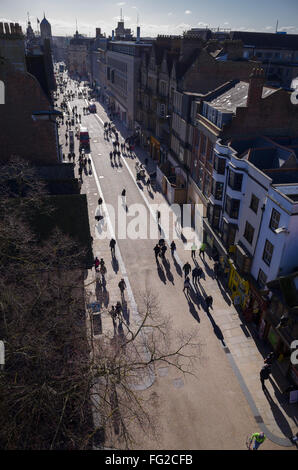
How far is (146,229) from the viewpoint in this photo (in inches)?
1457

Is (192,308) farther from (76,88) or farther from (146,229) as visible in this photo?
(76,88)

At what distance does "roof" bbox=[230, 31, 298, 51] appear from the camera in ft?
243

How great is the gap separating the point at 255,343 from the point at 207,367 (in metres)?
4.21

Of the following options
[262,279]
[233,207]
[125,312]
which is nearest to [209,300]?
[262,279]

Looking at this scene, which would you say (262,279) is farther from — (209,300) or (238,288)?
(209,300)

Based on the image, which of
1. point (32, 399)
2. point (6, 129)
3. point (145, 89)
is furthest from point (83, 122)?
point (32, 399)

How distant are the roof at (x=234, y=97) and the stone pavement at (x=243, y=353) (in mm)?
14042

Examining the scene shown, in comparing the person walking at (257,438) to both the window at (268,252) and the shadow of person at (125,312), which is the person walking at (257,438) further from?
the shadow of person at (125,312)

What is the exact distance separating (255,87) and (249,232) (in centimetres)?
1279

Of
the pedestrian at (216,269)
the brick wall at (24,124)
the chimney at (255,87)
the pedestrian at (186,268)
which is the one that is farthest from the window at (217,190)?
the brick wall at (24,124)

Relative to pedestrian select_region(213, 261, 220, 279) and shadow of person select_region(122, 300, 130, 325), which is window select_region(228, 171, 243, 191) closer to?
pedestrian select_region(213, 261, 220, 279)

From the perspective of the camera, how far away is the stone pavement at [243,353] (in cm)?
1836

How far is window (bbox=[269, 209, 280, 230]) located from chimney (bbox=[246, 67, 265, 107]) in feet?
40.8

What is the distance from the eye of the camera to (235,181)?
83.0ft
